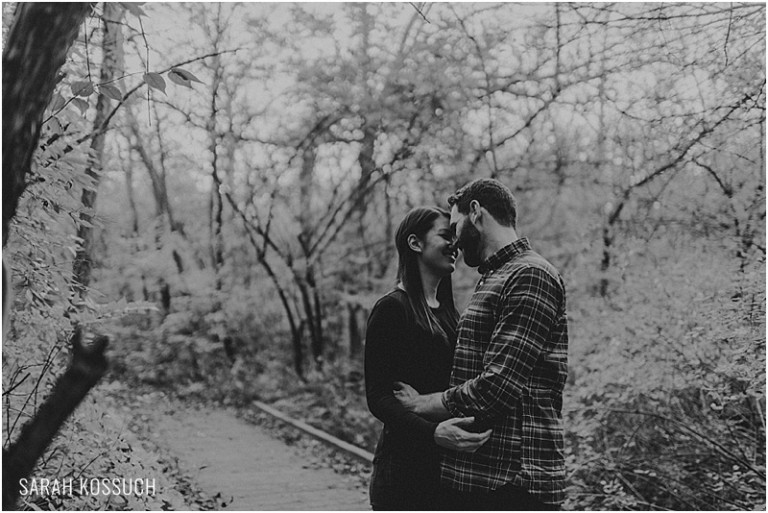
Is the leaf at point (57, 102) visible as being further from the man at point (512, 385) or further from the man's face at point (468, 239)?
the man at point (512, 385)

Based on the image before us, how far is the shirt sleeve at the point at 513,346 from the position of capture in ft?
7.04

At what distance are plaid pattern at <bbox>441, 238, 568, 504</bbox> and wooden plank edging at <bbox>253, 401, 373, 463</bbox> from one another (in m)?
5.32

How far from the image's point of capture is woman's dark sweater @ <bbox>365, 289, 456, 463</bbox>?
8.27 feet

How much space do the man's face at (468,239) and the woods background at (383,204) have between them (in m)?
1.01

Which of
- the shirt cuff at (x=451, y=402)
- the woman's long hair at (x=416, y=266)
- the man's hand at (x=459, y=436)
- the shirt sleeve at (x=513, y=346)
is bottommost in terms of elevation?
the man's hand at (x=459, y=436)

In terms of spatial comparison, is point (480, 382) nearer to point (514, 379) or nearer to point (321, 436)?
point (514, 379)

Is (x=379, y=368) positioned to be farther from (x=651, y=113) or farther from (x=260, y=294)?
(x=260, y=294)

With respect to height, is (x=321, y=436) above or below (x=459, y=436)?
below

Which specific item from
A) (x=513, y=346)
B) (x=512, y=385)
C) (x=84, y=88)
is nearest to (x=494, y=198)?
(x=513, y=346)

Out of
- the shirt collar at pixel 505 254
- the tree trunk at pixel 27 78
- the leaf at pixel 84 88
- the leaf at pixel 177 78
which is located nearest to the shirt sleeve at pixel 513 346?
the shirt collar at pixel 505 254

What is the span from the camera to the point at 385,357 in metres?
2.59

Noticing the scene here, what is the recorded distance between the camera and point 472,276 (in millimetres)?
10312

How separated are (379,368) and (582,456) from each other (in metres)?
4.35

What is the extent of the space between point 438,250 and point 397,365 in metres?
0.48
